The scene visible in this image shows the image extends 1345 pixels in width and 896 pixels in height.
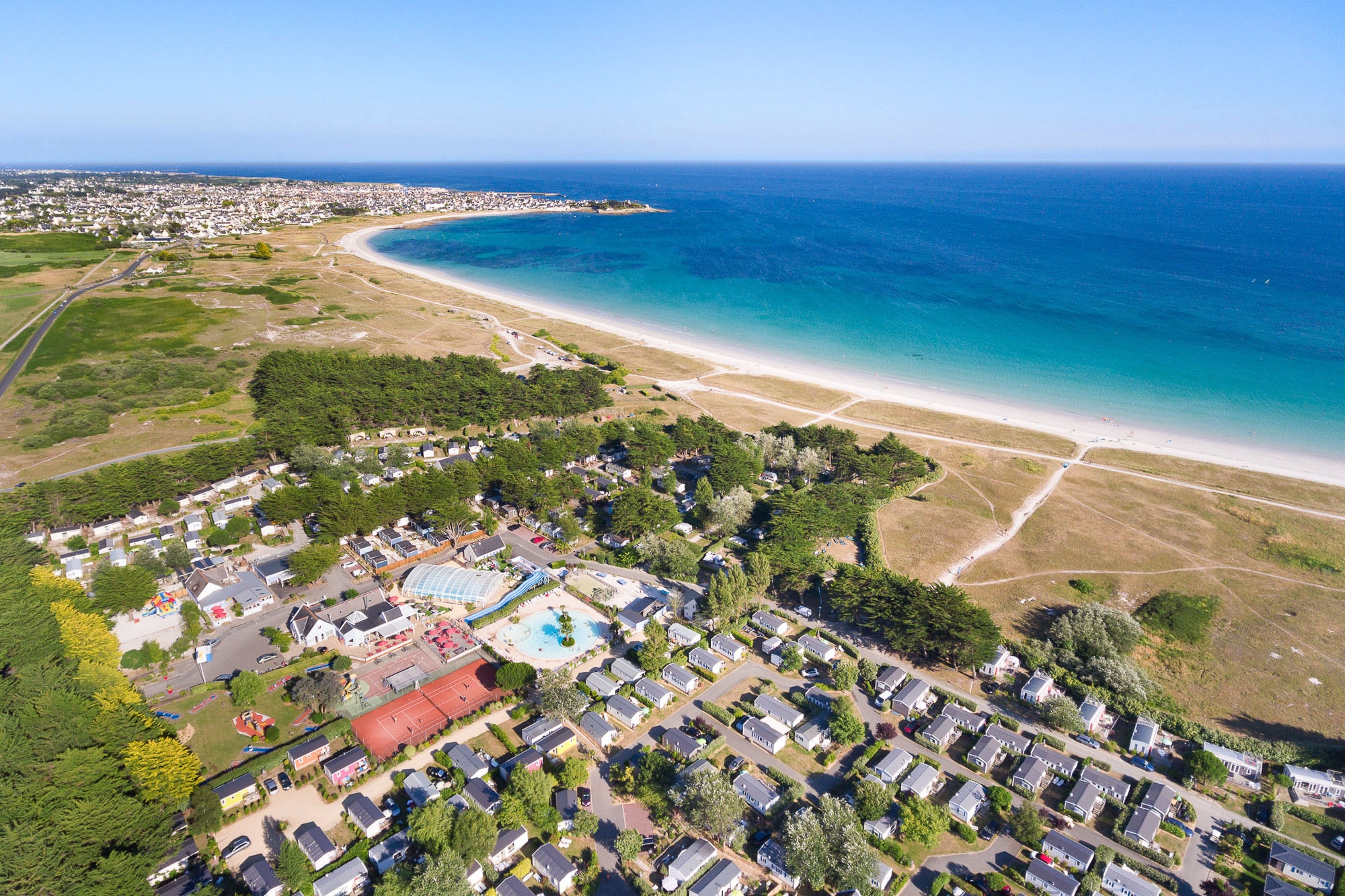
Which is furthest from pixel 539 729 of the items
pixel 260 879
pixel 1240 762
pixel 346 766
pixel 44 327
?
pixel 44 327

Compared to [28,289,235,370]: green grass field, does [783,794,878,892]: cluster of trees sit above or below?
below

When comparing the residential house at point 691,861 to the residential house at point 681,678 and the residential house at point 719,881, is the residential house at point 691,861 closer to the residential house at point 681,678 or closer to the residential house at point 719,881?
the residential house at point 719,881

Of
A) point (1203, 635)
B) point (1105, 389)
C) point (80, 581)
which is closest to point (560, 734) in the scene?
point (80, 581)

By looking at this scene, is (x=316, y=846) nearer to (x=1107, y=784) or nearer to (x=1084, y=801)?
(x=1084, y=801)

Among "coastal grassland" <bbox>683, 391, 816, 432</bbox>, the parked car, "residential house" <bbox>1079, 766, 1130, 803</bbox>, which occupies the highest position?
"coastal grassland" <bbox>683, 391, 816, 432</bbox>

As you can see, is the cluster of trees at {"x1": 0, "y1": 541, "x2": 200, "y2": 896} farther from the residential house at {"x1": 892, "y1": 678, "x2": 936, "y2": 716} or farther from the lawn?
the residential house at {"x1": 892, "y1": 678, "x2": 936, "y2": 716}

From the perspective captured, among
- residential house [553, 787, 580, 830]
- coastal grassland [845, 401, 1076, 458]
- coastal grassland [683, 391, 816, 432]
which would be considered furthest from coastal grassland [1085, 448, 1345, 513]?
residential house [553, 787, 580, 830]
